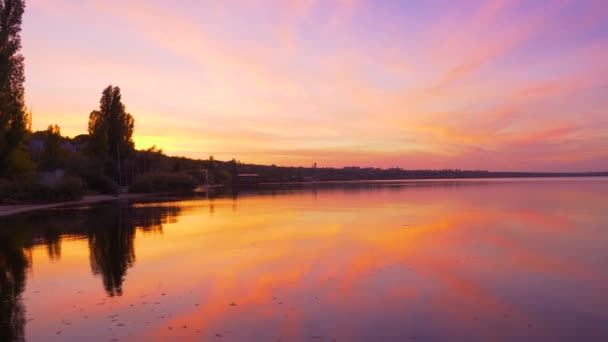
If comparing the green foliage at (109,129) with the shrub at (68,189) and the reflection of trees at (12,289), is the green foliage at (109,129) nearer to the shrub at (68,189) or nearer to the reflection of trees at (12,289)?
the shrub at (68,189)

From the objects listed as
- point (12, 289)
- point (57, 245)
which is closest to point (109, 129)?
point (57, 245)

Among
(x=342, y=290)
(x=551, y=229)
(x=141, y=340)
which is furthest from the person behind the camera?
(x=551, y=229)

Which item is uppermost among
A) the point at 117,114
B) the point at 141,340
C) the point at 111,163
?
the point at 117,114

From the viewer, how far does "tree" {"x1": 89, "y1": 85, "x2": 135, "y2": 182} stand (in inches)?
2351

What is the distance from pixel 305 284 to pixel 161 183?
2384 inches

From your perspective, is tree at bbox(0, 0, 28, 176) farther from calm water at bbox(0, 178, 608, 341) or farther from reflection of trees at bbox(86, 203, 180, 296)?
calm water at bbox(0, 178, 608, 341)

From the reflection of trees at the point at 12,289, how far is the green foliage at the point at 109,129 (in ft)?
150

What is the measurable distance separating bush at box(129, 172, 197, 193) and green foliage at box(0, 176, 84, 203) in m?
20.1

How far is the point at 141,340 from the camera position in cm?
708

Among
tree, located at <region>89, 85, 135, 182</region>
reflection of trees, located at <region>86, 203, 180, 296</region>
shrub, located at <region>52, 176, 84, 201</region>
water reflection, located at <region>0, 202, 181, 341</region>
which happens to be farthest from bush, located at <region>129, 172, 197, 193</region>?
reflection of trees, located at <region>86, 203, 180, 296</region>

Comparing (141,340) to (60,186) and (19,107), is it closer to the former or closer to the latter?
(19,107)

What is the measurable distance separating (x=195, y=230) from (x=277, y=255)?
8.13 meters

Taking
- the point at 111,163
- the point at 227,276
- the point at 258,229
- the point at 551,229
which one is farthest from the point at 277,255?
the point at 111,163

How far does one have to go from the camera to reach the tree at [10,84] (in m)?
31.6
